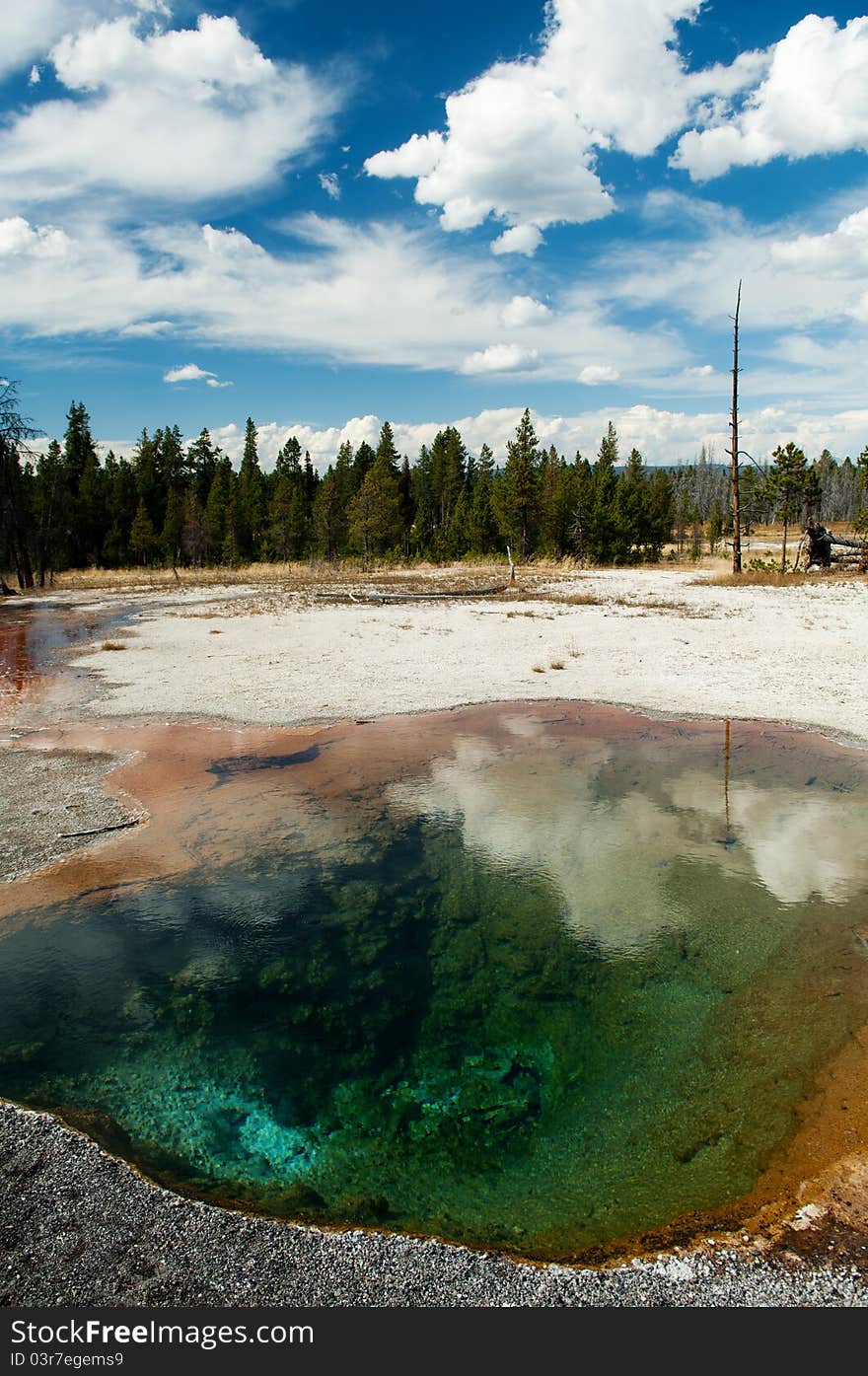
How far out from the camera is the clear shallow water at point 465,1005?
10.8 feet

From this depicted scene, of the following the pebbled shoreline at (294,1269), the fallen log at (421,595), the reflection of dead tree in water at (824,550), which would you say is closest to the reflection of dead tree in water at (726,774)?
the pebbled shoreline at (294,1269)

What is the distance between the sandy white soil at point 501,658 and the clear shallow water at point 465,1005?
11.9 feet

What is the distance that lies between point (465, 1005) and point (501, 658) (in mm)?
10202

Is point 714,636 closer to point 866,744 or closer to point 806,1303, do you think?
point 866,744

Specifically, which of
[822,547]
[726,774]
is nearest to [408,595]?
[822,547]

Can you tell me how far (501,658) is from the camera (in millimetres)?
14242

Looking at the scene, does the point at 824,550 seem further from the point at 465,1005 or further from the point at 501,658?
the point at 465,1005

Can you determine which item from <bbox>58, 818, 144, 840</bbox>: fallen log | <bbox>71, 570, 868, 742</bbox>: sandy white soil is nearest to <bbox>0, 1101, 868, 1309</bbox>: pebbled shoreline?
<bbox>58, 818, 144, 840</bbox>: fallen log

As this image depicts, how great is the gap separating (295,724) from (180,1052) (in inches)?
244

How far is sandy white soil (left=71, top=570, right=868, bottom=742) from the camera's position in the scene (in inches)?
425

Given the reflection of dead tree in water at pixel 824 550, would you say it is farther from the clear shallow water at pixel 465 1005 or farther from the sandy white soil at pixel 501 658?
the clear shallow water at pixel 465 1005

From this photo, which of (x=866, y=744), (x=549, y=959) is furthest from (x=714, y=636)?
(x=549, y=959)

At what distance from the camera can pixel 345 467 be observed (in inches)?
2990

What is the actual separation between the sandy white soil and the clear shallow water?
3.64 m
